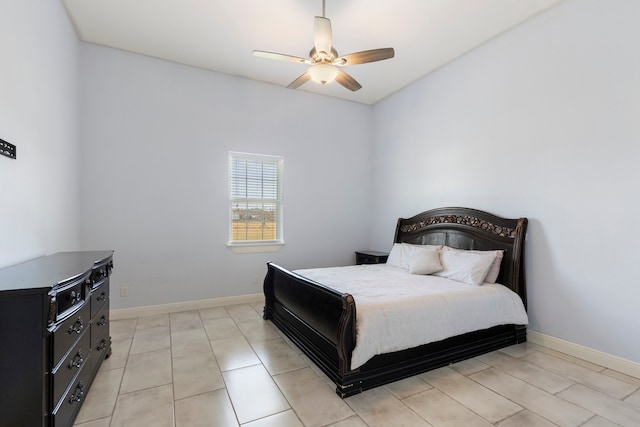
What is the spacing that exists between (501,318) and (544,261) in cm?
76

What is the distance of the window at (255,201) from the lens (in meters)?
4.57

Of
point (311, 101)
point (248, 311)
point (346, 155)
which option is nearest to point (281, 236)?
point (248, 311)

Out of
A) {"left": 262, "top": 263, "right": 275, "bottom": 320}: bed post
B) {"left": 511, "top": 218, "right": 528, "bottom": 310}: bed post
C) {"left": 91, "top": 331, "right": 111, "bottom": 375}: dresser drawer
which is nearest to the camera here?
{"left": 91, "top": 331, "right": 111, "bottom": 375}: dresser drawer

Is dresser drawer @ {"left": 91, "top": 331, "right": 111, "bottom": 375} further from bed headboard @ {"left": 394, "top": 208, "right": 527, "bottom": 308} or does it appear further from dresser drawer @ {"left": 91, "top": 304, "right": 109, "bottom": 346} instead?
bed headboard @ {"left": 394, "top": 208, "right": 527, "bottom": 308}

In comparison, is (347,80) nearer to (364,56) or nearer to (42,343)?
(364,56)

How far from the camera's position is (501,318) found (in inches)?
117

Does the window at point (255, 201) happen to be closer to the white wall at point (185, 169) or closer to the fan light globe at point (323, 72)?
the white wall at point (185, 169)

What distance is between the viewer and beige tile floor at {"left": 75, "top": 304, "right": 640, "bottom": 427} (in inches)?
77.2

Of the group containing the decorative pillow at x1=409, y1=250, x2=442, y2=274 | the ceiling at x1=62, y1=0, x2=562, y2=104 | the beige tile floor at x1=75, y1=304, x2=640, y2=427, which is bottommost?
the beige tile floor at x1=75, y1=304, x2=640, y2=427

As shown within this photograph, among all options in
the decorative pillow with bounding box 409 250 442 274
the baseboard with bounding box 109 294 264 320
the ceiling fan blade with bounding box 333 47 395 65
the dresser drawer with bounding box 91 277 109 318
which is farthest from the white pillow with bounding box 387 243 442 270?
the dresser drawer with bounding box 91 277 109 318

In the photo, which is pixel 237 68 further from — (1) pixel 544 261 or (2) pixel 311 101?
(1) pixel 544 261

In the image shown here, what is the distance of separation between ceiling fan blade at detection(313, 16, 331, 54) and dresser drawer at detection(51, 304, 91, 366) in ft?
8.70

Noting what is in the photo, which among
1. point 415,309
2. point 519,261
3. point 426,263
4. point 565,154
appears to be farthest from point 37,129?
point 565,154

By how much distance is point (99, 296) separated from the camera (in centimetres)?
244
